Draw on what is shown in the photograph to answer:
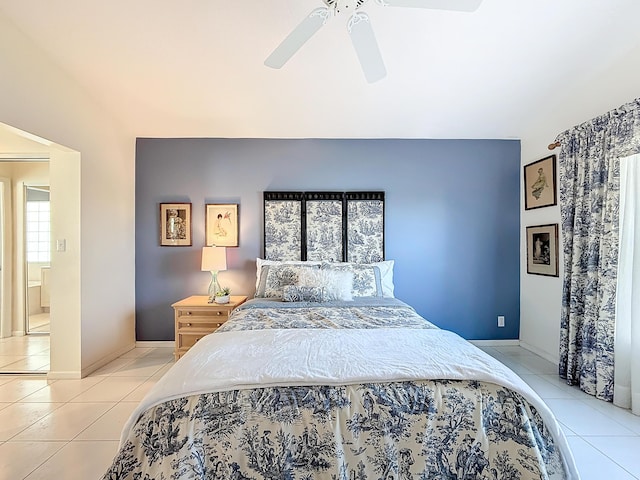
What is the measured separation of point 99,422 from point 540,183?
4.53m

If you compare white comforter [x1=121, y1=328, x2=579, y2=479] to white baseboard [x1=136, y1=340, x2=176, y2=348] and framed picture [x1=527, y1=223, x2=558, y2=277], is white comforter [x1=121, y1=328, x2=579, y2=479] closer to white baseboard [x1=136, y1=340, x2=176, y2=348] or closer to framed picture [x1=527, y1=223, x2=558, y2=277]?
framed picture [x1=527, y1=223, x2=558, y2=277]

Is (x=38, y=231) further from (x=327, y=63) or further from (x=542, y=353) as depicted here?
(x=542, y=353)

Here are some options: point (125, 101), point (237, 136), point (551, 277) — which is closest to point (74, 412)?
point (125, 101)

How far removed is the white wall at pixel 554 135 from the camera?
2.77 meters

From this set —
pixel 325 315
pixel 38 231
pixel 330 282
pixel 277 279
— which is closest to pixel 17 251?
pixel 38 231

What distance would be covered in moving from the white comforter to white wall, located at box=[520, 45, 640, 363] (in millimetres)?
2270

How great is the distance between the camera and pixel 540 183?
3.87m

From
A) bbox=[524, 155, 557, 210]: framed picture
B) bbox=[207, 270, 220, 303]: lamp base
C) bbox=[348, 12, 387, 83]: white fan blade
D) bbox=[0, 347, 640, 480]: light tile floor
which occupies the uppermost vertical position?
bbox=[348, 12, 387, 83]: white fan blade

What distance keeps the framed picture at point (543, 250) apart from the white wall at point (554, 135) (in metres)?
0.07

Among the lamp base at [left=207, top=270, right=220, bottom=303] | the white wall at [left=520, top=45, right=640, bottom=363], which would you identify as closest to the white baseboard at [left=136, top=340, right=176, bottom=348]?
the lamp base at [left=207, top=270, right=220, bottom=303]

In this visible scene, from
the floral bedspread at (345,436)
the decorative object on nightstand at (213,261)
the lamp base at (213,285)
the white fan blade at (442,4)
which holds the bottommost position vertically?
the floral bedspread at (345,436)

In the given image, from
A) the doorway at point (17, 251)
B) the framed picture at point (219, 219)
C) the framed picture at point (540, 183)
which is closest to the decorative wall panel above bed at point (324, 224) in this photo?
the framed picture at point (219, 219)

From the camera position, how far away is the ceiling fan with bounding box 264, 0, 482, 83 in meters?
1.75

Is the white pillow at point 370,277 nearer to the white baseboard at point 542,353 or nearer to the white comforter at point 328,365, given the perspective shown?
the white comforter at point 328,365
